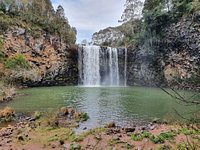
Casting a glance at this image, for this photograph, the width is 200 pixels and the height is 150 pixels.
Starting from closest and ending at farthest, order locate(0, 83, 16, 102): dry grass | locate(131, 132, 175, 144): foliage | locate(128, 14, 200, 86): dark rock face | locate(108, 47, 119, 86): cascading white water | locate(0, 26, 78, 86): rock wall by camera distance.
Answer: locate(131, 132, 175, 144): foliage, locate(0, 83, 16, 102): dry grass, locate(128, 14, 200, 86): dark rock face, locate(0, 26, 78, 86): rock wall, locate(108, 47, 119, 86): cascading white water

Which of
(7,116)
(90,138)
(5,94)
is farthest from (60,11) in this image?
(90,138)

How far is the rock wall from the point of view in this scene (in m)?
34.6

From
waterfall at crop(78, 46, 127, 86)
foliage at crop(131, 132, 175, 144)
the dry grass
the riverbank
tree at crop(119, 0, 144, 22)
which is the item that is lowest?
the riverbank

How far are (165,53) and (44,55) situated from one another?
1822 centimetres

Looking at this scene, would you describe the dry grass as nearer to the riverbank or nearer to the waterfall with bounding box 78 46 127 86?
the riverbank

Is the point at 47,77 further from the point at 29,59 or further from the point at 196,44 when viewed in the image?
the point at 196,44

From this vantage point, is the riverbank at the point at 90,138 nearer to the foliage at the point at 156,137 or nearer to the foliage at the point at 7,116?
the foliage at the point at 156,137

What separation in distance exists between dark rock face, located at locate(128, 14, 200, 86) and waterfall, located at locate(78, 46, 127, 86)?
2.37 meters

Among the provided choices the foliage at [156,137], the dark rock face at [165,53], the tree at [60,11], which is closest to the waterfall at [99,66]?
the dark rock face at [165,53]

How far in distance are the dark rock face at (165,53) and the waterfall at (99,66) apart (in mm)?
2375

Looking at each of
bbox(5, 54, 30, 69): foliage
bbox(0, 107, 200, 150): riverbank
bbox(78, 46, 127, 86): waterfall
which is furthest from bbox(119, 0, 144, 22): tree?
bbox(0, 107, 200, 150): riverbank

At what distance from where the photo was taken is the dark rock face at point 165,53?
105 feet

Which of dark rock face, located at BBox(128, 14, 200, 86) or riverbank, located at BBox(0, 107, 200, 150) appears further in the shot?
dark rock face, located at BBox(128, 14, 200, 86)

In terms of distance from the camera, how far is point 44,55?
37688 millimetres
